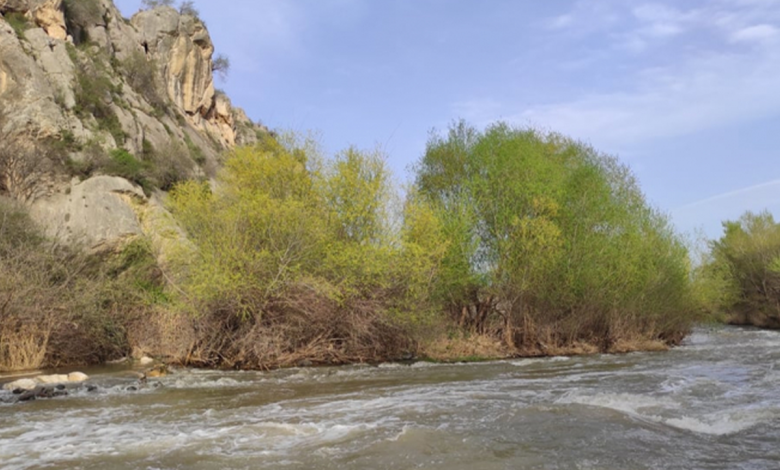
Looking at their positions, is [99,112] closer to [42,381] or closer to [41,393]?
[42,381]

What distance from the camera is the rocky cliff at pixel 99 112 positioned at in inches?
1212

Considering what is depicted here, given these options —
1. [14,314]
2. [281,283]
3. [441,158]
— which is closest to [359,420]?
[281,283]

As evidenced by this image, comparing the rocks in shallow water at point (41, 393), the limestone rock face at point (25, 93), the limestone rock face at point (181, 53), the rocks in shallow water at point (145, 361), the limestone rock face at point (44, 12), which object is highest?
the limestone rock face at point (181, 53)

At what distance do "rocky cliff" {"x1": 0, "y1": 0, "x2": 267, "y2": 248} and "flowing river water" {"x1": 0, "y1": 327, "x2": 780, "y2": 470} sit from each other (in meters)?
12.5

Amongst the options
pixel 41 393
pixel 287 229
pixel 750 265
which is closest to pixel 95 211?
pixel 287 229

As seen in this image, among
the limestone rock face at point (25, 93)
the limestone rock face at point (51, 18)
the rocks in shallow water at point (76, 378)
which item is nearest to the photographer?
the rocks in shallow water at point (76, 378)

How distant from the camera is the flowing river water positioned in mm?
8461

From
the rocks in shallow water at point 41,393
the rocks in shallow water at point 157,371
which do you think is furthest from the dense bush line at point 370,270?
the rocks in shallow water at point 41,393

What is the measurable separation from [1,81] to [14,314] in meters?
22.5

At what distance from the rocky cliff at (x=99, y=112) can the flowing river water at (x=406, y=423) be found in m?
12.5

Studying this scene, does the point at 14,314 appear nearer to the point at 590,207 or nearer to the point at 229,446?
the point at 229,446

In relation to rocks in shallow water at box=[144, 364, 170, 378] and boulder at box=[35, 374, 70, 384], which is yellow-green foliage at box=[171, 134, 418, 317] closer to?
rocks in shallow water at box=[144, 364, 170, 378]

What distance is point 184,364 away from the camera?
2066 cm

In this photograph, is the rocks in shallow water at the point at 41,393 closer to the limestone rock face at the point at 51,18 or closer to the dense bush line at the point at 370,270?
the dense bush line at the point at 370,270
